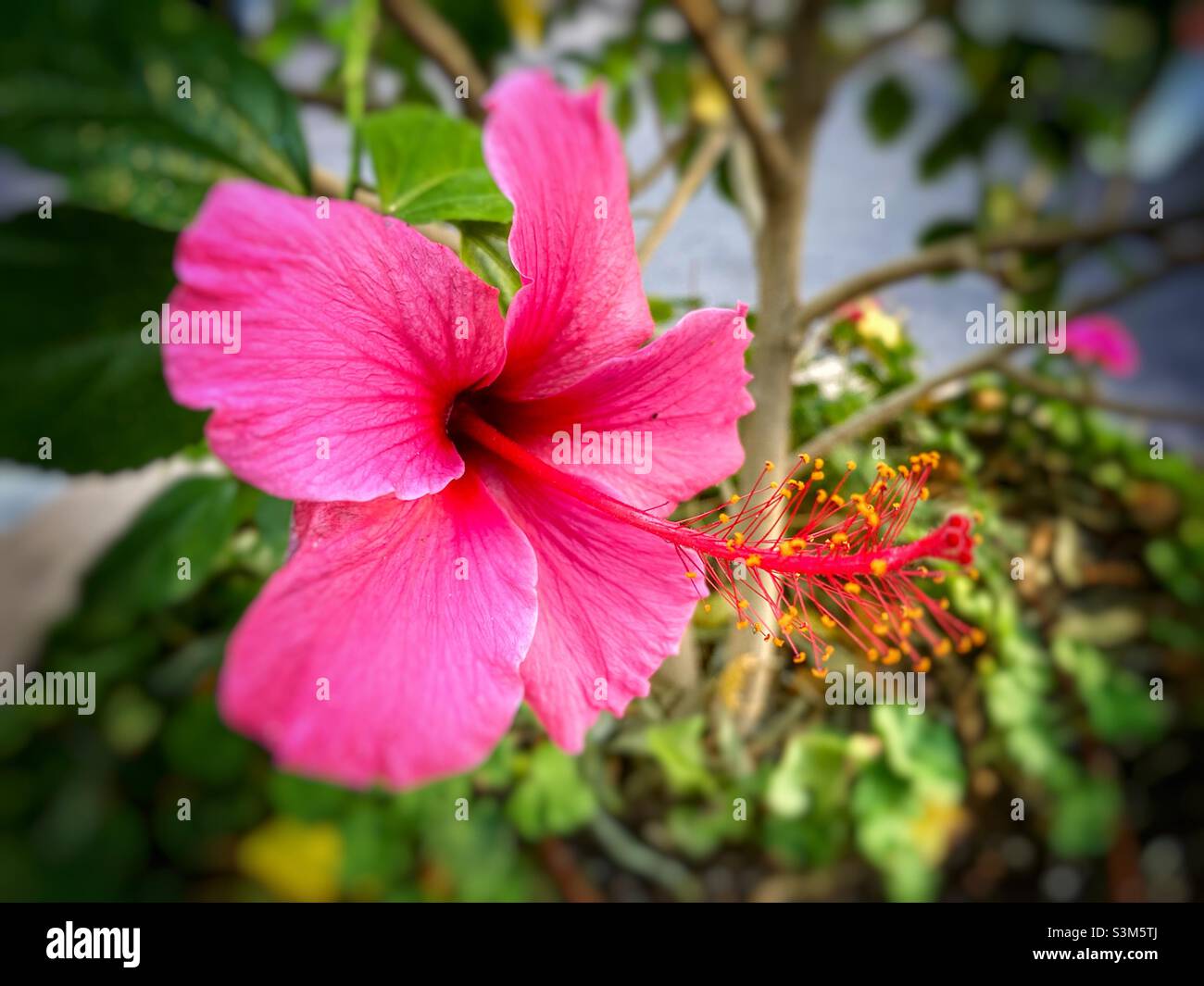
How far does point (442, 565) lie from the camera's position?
0.31 m

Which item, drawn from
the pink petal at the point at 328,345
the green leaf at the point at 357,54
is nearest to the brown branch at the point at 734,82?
the green leaf at the point at 357,54

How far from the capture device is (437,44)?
26.5 inches

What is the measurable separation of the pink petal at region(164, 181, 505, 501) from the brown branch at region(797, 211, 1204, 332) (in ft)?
1.03

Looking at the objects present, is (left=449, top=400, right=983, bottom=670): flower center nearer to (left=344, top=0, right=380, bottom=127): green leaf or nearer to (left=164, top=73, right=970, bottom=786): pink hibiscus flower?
(left=164, top=73, right=970, bottom=786): pink hibiscus flower

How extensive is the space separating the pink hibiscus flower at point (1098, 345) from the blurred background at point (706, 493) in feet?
0.05

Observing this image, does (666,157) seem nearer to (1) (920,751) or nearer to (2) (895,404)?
(2) (895,404)

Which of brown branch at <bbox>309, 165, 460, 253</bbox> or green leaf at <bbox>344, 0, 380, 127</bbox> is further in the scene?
green leaf at <bbox>344, 0, 380, 127</bbox>

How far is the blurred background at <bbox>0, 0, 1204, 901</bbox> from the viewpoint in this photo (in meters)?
0.37

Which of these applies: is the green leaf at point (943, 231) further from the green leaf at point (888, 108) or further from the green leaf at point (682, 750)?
the green leaf at point (682, 750)

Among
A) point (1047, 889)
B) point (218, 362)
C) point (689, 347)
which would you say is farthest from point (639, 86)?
point (1047, 889)

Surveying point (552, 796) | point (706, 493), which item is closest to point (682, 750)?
point (552, 796)

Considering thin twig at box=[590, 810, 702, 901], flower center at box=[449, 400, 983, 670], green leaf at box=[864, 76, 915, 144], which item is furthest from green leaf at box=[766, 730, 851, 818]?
green leaf at box=[864, 76, 915, 144]
